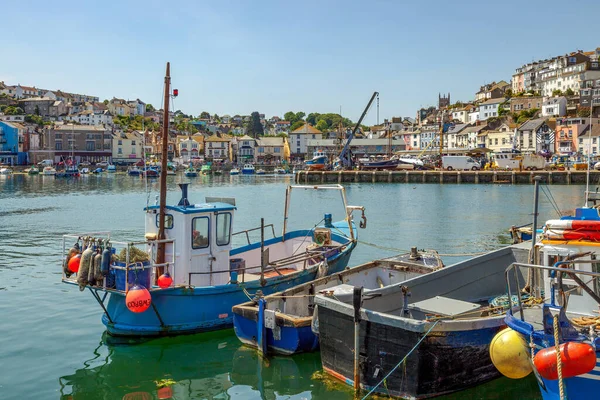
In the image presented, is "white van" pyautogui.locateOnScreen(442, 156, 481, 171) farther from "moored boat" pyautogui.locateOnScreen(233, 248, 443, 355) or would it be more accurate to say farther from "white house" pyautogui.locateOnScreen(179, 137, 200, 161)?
"moored boat" pyautogui.locateOnScreen(233, 248, 443, 355)

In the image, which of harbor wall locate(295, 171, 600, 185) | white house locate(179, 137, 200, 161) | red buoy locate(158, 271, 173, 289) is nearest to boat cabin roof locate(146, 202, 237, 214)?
red buoy locate(158, 271, 173, 289)

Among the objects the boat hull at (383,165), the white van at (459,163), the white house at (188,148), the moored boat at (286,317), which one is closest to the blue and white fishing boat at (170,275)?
the moored boat at (286,317)

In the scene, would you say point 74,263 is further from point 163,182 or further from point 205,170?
point 205,170

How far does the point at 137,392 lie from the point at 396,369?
516cm

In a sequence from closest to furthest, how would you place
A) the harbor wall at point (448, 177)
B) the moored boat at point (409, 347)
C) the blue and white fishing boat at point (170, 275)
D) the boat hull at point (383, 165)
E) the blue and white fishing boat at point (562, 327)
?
the blue and white fishing boat at point (562, 327) < the moored boat at point (409, 347) < the blue and white fishing boat at point (170, 275) < the harbor wall at point (448, 177) < the boat hull at point (383, 165)

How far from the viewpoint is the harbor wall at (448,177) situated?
76.3m

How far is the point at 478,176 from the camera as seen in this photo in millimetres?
82312

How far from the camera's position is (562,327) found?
324 inches

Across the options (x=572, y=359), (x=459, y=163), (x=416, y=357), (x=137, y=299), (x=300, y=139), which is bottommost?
(x=416, y=357)

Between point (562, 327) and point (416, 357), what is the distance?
103 inches

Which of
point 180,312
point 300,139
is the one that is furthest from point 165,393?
point 300,139

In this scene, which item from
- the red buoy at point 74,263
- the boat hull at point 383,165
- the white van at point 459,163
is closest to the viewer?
the red buoy at point 74,263

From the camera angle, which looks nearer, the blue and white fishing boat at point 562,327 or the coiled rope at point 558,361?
the coiled rope at point 558,361

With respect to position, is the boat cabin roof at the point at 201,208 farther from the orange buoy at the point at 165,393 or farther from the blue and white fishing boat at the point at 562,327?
the blue and white fishing boat at the point at 562,327
